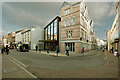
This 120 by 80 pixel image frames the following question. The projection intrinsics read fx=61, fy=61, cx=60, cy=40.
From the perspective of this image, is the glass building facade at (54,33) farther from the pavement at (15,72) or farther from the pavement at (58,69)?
the pavement at (15,72)

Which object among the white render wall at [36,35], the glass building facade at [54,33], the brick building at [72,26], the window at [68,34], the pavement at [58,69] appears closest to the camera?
the pavement at [58,69]

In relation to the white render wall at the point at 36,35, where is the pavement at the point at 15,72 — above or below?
below

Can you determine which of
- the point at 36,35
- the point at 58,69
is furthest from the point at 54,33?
the point at 58,69

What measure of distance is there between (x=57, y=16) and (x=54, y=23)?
265cm

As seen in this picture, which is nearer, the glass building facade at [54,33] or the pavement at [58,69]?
the pavement at [58,69]

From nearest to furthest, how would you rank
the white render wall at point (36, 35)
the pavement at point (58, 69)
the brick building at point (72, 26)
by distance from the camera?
the pavement at point (58, 69) < the brick building at point (72, 26) < the white render wall at point (36, 35)

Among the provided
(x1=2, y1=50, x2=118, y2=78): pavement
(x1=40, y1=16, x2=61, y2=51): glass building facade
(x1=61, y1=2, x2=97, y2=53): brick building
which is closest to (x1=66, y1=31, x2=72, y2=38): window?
(x1=61, y1=2, x2=97, y2=53): brick building

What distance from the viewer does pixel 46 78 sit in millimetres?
3307

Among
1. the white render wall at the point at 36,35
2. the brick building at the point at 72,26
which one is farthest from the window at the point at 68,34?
the white render wall at the point at 36,35

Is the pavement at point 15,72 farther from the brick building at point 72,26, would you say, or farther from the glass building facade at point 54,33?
the glass building facade at point 54,33

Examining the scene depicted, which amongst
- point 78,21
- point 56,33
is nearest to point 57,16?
point 56,33

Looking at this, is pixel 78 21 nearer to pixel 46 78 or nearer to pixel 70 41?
pixel 70 41

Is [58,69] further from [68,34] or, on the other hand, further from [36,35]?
[36,35]

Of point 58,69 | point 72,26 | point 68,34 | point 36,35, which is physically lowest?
point 58,69
